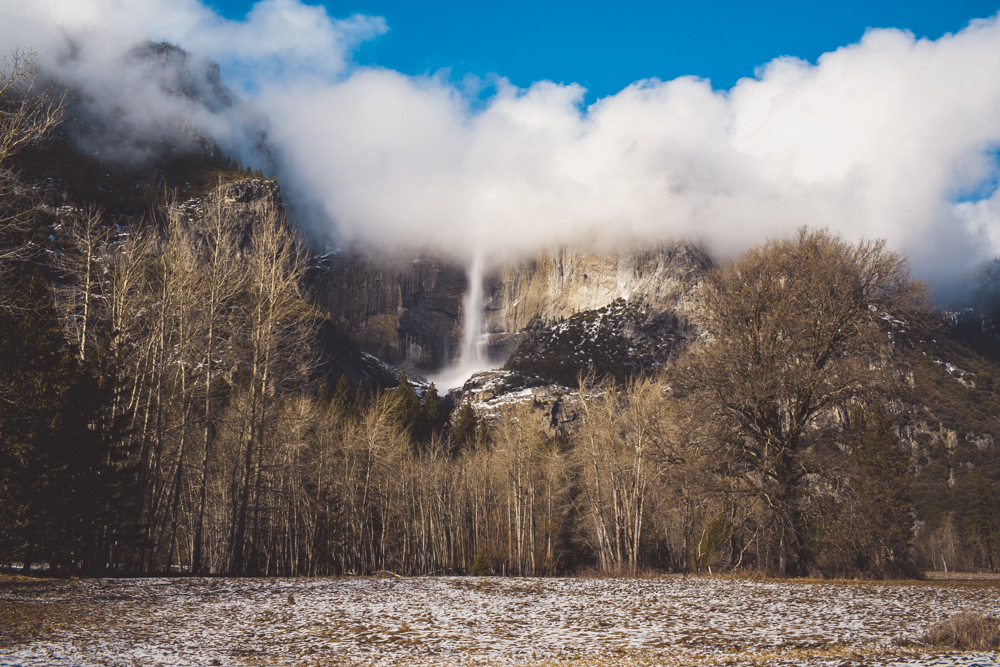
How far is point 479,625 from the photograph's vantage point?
935cm

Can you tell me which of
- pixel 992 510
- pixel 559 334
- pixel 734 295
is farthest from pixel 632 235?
pixel 734 295

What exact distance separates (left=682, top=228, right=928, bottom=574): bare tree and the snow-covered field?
431 cm

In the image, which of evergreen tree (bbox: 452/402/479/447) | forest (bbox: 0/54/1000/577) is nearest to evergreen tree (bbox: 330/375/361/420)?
evergreen tree (bbox: 452/402/479/447)

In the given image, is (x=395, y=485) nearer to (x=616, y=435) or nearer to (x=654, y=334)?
(x=616, y=435)

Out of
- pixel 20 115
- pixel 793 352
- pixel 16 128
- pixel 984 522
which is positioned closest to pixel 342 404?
pixel 16 128

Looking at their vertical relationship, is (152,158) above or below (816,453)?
above

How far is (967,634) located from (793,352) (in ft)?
36.7

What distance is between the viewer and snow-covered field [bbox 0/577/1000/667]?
7.01 m

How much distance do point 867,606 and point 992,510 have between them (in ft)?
301

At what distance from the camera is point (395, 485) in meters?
49.5

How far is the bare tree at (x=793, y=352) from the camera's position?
55.5 feet

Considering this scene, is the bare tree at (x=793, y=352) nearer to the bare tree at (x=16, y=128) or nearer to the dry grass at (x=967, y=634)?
the dry grass at (x=967, y=634)

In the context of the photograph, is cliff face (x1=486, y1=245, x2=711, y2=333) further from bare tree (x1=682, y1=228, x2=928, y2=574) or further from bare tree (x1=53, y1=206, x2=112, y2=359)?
bare tree (x1=53, y1=206, x2=112, y2=359)

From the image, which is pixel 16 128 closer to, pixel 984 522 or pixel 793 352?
pixel 793 352
